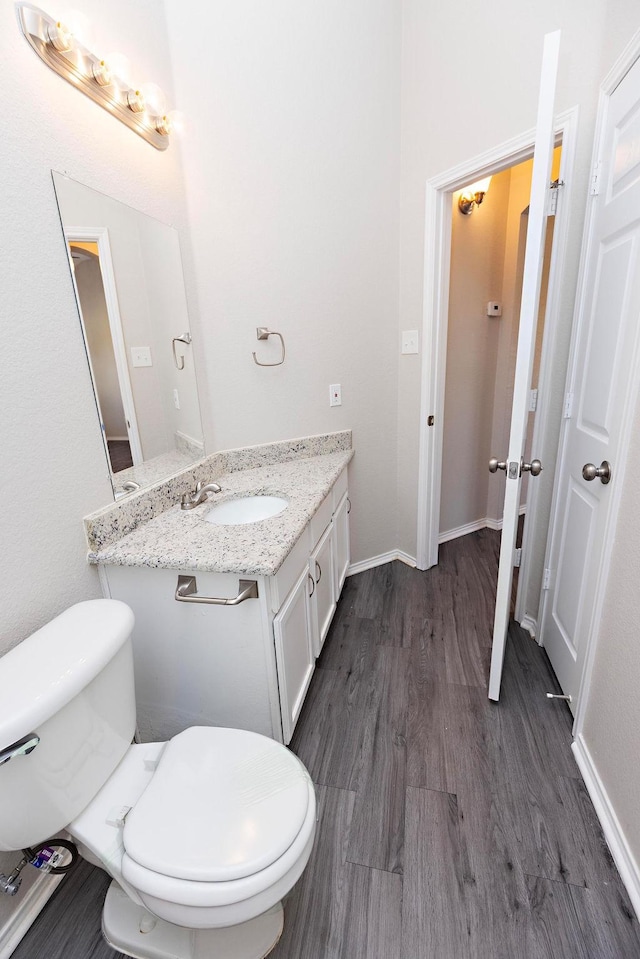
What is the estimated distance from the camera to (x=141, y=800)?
86 centimetres

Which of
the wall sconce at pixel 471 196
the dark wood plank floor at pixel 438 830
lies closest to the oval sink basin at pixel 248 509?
the dark wood plank floor at pixel 438 830

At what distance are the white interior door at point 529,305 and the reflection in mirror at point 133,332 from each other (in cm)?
121

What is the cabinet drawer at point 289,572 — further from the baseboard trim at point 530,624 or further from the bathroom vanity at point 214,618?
the baseboard trim at point 530,624

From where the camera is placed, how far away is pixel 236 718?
126 centimetres

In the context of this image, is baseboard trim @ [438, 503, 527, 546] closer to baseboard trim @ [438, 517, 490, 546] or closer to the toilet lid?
baseboard trim @ [438, 517, 490, 546]

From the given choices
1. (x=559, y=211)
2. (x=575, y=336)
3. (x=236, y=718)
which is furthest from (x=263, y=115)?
(x=236, y=718)

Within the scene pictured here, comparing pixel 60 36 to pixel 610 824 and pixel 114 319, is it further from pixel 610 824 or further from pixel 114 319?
pixel 610 824

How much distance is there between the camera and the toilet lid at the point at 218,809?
75 centimetres

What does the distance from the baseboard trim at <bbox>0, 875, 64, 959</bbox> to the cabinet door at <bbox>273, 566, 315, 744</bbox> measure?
67 cm

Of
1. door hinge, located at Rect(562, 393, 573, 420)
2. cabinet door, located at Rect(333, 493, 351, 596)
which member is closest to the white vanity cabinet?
cabinet door, located at Rect(333, 493, 351, 596)

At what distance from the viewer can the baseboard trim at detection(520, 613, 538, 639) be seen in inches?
74.6

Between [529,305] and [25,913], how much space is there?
2.07 metres

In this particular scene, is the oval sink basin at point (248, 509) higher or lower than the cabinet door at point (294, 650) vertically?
higher

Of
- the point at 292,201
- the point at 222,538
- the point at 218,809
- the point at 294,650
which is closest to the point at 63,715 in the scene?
the point at 218,809
